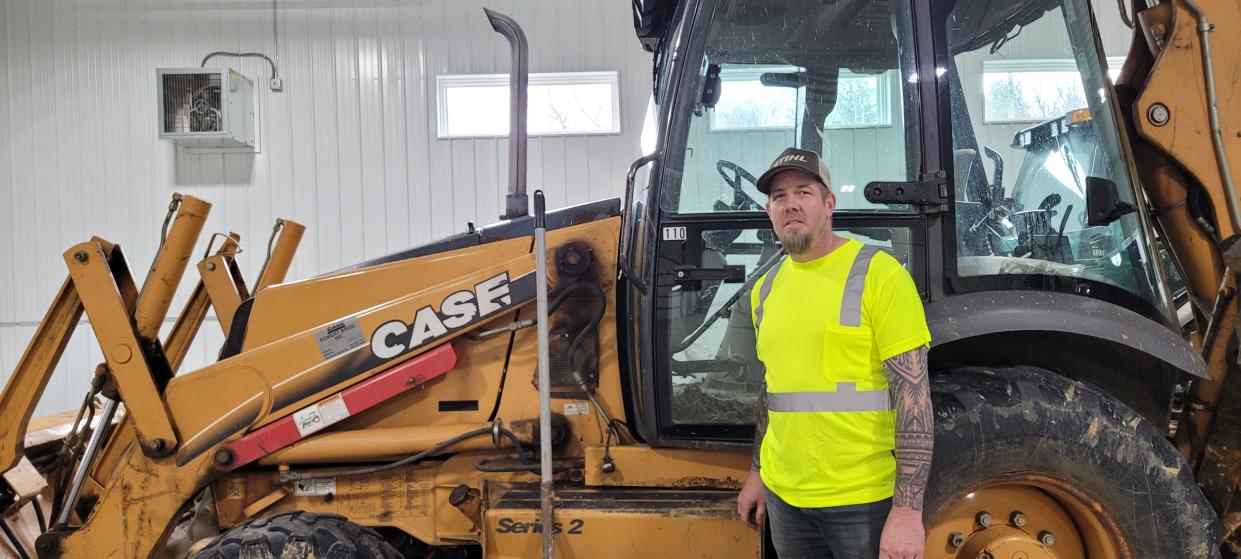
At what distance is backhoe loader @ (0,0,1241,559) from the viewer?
2.16 m

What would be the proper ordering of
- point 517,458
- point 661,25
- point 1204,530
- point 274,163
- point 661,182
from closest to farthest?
point 1204,530
point 661,182
point 517,458
point 661,25
point 274,163

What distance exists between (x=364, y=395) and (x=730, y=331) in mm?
1269

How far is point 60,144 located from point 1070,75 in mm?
7879

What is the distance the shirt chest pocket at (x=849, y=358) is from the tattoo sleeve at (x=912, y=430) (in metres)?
0.07

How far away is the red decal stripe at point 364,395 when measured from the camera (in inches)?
104

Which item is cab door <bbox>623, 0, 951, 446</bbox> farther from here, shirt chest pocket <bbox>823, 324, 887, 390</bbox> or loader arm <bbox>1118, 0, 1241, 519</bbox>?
loader arm <bbox>1118, 0, 1241, 519</bbox>

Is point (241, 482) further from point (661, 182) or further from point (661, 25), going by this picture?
point (661, 25)

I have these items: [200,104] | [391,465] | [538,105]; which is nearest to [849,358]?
[391,465]

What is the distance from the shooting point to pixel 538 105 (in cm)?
683

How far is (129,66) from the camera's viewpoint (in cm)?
688

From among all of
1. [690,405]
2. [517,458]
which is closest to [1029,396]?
[690,405]

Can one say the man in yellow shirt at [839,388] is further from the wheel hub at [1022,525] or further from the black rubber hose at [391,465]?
the black rubber hose at [391,465]

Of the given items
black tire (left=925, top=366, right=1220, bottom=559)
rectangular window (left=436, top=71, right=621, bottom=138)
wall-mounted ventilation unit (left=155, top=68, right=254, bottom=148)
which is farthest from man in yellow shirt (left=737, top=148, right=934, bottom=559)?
wall-mounted ventilation unit (left=155, top=68, right=254, bottom=148)

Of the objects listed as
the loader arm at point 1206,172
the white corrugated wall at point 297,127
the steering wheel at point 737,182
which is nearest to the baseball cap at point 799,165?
the steering wheel at point 737,182
